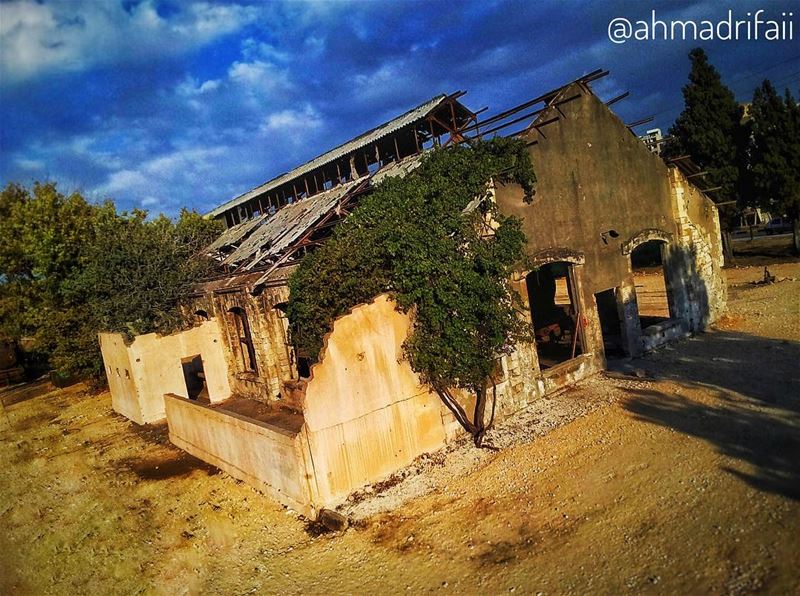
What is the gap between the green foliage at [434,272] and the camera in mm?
8516

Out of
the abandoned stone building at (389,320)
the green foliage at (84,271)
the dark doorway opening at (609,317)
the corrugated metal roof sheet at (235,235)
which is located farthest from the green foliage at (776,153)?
the green foliage at (84,271)

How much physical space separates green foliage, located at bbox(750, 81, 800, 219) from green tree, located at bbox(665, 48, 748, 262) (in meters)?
0.89

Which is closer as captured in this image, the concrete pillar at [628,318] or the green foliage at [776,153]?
the concrete pillar at [628,318]

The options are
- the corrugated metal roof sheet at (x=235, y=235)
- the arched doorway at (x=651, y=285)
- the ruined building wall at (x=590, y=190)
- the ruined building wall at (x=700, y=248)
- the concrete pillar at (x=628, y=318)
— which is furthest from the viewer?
the corrugated metal roof sheet at (x=235, y=235)

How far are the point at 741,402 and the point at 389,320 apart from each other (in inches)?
248

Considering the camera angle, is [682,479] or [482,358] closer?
[682,479]

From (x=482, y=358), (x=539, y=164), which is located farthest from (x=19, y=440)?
(x=539, y=164)

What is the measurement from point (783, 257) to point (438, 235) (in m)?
28.8

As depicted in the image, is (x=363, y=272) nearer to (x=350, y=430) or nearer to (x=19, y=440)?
(x=350, y=430)

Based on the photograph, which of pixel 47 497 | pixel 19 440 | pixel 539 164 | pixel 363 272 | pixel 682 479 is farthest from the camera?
pixel 19 440

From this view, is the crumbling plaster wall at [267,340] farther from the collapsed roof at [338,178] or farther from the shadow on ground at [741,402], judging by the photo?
the shadow on ground at [741,402]

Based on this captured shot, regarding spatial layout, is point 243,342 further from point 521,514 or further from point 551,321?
point 521,514

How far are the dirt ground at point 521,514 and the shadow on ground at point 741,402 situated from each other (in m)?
0.04

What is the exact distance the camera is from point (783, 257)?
93.9 feet
